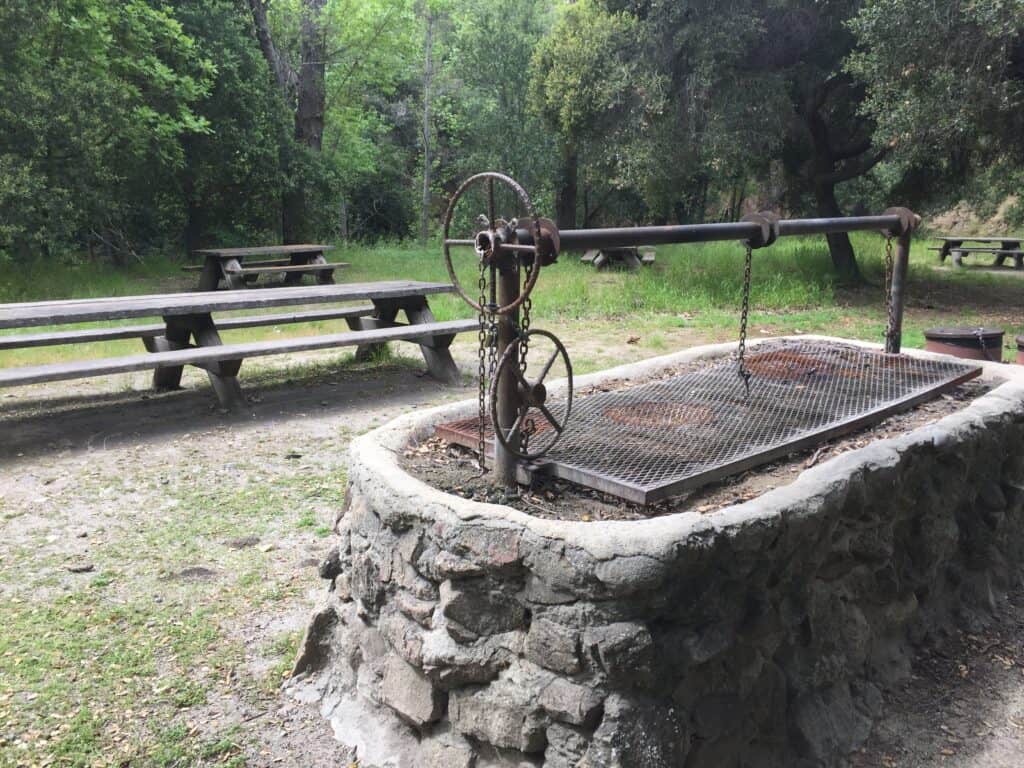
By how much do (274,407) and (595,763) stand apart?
14.4 ft

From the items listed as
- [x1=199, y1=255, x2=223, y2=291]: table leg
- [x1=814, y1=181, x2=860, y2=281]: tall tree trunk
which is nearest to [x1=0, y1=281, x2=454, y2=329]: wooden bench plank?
[x1=199, y1=255, x2=223, y2=291]: table leg

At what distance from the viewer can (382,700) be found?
2.59 meters

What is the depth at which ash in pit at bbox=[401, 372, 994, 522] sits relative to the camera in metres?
2.48

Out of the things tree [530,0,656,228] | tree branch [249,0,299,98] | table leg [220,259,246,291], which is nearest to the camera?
tree [530,0,656,228]

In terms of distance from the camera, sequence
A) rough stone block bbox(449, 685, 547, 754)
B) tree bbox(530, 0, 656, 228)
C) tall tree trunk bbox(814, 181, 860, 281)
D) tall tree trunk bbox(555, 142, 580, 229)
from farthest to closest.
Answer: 1. tall tree trunk bbox(555, 142, 580, 229)
2. tall tree trunk bbox(814, 181, 860, 281)
3. tree bbox(530, 0, 656, 228)
4. rough stone block bbox(449, 685, 547, 754)

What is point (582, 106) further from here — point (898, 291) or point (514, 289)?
point (514, 289)

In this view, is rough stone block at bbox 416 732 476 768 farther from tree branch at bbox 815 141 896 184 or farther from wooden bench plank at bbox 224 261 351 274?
tree branch at bbox 815 141 896 184

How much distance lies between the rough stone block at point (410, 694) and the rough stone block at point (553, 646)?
38 centimetres

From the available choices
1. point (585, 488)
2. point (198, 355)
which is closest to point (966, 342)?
point (585, 488)

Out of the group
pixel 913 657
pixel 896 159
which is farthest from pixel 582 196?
pixel 913 657

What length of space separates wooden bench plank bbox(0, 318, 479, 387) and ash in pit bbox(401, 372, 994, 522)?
308 cm

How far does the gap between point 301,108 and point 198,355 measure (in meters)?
11.4

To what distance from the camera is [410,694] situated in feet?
8.06

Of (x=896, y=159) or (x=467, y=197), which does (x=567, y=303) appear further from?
(x=467, y=197)
